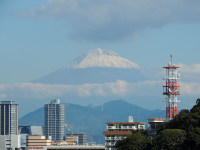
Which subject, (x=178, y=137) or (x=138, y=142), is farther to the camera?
(x=138, y=142)

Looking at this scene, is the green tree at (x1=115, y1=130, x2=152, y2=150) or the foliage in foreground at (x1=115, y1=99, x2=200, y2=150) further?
the green tree at (x1=115, y1=130, x2=152, y2=150)

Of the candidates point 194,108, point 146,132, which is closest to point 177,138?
point 194,108

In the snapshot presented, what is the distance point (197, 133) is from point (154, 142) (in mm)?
14026

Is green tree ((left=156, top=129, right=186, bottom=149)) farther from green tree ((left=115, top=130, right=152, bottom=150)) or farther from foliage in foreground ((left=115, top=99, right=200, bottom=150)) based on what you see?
green tree ((left=115, top=130, right=152, bottom=150))

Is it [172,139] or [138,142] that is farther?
[138,142]

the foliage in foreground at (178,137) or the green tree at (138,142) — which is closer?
the foliage in foreground at (178,137)

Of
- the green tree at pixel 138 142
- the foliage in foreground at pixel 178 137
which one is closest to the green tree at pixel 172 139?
the foliage in foreground at pixel 178 137

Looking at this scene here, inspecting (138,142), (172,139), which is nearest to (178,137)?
(172,139)

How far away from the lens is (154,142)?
154875 millimetres

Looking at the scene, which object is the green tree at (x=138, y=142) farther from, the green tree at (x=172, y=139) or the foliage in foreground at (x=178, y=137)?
the green tree at (x=172, y=139)

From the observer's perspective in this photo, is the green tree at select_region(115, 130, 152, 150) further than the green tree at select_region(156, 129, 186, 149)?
Yes

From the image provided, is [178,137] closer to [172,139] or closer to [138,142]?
[172,139]

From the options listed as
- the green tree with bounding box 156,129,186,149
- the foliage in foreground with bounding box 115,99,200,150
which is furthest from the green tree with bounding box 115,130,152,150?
the green tree with bounding box 156,129,186,149

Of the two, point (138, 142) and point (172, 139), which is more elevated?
point (172, 139)
